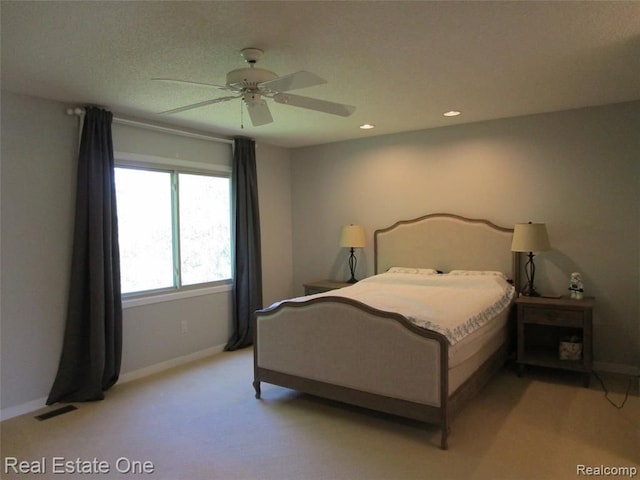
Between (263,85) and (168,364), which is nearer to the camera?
(263,85)

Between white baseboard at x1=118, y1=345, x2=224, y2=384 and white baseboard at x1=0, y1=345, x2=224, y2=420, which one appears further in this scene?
white baseboard at x1=118, y1=345, x2=224, y2=384

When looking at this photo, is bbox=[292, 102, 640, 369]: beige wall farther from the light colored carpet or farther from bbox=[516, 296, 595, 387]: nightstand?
the light colored carpet

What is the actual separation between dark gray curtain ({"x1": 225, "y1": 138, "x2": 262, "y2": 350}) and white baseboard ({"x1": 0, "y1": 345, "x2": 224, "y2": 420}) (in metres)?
0.28

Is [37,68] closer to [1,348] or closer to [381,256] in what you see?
[1,348]

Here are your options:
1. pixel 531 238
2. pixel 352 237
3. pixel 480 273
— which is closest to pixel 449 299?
pixel 480 273

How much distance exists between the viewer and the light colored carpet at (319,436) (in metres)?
2.53

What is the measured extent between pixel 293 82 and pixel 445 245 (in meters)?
2.96

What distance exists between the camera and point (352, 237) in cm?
524

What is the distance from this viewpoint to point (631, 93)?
368 cm

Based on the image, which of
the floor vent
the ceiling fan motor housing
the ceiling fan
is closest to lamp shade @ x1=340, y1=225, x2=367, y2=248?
the ceiling fan

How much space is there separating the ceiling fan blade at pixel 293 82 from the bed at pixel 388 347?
58.4 inches

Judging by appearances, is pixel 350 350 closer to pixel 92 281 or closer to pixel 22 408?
pixel 92 281

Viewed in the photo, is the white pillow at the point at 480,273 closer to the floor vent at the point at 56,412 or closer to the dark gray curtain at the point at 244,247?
the dark gray curtain at the point at 244,247

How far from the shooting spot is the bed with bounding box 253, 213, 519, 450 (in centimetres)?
279
